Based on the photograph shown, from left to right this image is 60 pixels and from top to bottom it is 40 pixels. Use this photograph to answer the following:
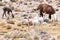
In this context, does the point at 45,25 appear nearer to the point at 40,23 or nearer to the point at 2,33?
the point at 40,23

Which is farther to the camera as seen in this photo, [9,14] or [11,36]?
[9,14]

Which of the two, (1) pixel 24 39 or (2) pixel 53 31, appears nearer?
(1) pixel 24 39

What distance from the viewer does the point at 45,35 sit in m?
18.2

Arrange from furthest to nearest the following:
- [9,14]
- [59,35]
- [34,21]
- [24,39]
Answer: [9,14] → [34,21] → [59,35] → [24,39]

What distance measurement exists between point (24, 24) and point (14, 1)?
25.3 m

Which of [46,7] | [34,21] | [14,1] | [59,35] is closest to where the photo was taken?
[59,35]

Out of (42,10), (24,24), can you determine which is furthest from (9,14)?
(24,24)

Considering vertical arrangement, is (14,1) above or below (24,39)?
below

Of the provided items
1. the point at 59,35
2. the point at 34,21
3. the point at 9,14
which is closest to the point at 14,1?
the point at 9,14

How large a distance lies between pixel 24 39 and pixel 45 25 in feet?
21.1

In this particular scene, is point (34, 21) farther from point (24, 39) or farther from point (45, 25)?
point (24, 39)

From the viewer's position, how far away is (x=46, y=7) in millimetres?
26547

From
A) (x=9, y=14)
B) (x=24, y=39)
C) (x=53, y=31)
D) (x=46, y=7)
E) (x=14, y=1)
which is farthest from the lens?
(x=14, y=1)

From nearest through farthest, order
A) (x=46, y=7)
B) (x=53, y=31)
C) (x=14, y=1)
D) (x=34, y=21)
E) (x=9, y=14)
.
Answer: (x=53, y=31), (x=34, y=21), (x=46, y=7), (x=9, y=14), (x=14, y=1)
